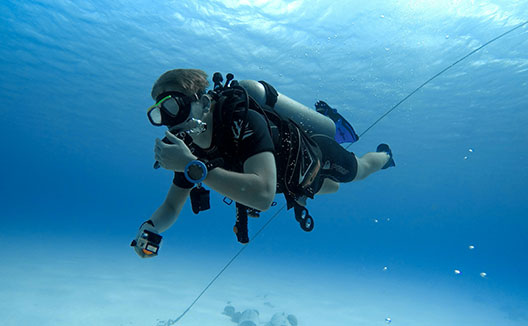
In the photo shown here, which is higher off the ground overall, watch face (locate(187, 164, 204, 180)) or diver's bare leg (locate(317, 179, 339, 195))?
diver's bare leg (locate(317, 179, 339, 195))

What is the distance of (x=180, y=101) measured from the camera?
8.24 feet

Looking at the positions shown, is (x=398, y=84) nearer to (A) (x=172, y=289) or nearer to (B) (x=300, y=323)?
(B) (x=300, y=323)

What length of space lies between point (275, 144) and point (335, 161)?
4.47ft

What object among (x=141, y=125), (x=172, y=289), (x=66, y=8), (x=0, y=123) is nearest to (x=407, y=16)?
(x=172, y=289)

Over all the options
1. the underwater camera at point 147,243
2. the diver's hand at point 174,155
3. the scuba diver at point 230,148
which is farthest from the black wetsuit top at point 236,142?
the underwater camera at point 147,243

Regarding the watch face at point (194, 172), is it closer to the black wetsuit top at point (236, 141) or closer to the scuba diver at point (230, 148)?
the scuba diver at point (230, 148)

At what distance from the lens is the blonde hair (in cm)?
258

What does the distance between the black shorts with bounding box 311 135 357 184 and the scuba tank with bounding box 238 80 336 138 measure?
0.15m

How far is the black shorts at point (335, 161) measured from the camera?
4070mm

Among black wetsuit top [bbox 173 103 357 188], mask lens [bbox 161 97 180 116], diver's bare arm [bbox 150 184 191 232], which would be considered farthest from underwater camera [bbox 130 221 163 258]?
mask lens [bbox 161 97 180 116]

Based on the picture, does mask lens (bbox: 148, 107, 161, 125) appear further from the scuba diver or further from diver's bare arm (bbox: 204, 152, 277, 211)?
diver's bare arm (bbox: 204, 152, 277, 211)

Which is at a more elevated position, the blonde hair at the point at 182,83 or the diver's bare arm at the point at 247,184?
the blonde hair at the point at 182,83

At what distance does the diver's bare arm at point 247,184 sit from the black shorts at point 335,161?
189cm

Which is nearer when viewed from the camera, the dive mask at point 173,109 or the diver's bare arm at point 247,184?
the diver's bare arm at point 247,184
